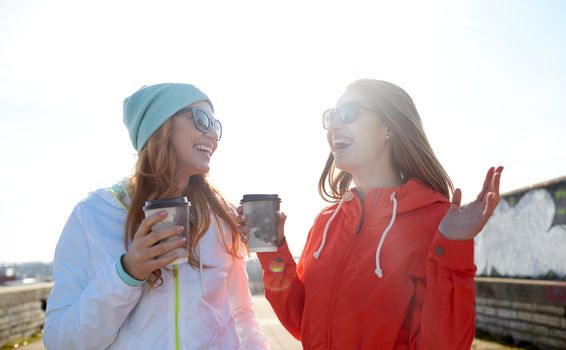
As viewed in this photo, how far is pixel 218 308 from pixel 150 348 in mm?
397

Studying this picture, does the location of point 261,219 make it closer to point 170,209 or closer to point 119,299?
point 170,209

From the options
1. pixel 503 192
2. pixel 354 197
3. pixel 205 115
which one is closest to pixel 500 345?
pixel 503 192

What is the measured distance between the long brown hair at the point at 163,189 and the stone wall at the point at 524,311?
5.85 metres

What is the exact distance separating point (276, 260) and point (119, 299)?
2.98 feet

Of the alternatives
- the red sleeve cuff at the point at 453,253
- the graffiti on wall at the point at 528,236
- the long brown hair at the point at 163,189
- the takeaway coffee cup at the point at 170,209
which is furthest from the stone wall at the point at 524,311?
the takeaway coffee cup at the point at 170,209

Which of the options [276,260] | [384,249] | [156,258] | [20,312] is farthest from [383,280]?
[20,312]

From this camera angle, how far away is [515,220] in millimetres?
9430

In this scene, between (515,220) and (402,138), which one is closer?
(402,138)

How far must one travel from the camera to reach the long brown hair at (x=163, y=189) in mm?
2584

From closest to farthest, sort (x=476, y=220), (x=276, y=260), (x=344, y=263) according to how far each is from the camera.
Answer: (x=476, y=220) → (x=344, y=263) → (x=276, y=260)

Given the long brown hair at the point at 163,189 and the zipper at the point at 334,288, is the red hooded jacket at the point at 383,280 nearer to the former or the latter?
the zipper at the point at 334,288

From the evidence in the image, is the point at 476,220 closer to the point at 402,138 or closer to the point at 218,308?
the point at 402,138

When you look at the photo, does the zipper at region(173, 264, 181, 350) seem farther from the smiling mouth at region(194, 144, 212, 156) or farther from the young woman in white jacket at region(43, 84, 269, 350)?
the smiling mouth at region(194, 144, 212, 156)

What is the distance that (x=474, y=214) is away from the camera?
2.19 m
